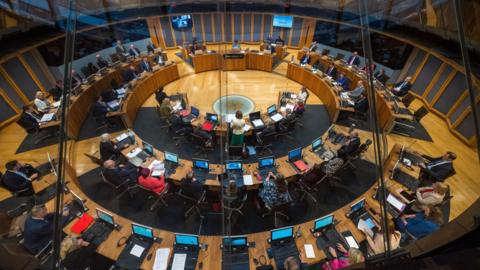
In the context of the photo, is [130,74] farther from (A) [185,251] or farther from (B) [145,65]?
(A) [185,251]

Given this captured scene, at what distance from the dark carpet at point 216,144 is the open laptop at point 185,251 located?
336 centimetres

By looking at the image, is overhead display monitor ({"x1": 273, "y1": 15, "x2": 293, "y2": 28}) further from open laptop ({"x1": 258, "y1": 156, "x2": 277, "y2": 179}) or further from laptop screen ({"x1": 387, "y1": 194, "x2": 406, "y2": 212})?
laptop screen ({"x1": 387, "y1": 194, "x2": 406, "y2": 212})

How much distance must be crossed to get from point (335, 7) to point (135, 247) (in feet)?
43.5

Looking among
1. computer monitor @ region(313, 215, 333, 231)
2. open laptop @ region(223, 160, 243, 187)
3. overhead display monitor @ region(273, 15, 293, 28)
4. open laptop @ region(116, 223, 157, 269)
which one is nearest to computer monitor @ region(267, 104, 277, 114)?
open laptop @ region(223, 160, 243, 187)

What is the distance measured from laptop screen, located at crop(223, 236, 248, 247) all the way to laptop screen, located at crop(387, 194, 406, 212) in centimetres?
307

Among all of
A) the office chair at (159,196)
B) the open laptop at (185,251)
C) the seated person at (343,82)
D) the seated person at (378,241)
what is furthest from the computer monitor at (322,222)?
the seated person at (343,82)

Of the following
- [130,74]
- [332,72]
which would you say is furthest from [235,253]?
[332,72]

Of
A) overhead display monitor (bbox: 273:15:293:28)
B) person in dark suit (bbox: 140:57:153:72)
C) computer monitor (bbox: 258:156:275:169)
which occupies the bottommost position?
computer monitor (bbox: 258:156:275:169)

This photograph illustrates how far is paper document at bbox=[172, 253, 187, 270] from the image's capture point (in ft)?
13.7

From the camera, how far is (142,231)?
4.48 meters

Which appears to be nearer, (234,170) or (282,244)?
(282,244)

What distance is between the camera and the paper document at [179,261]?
4.17m

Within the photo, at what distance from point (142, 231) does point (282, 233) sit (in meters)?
2.46

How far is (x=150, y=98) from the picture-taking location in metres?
10.3
